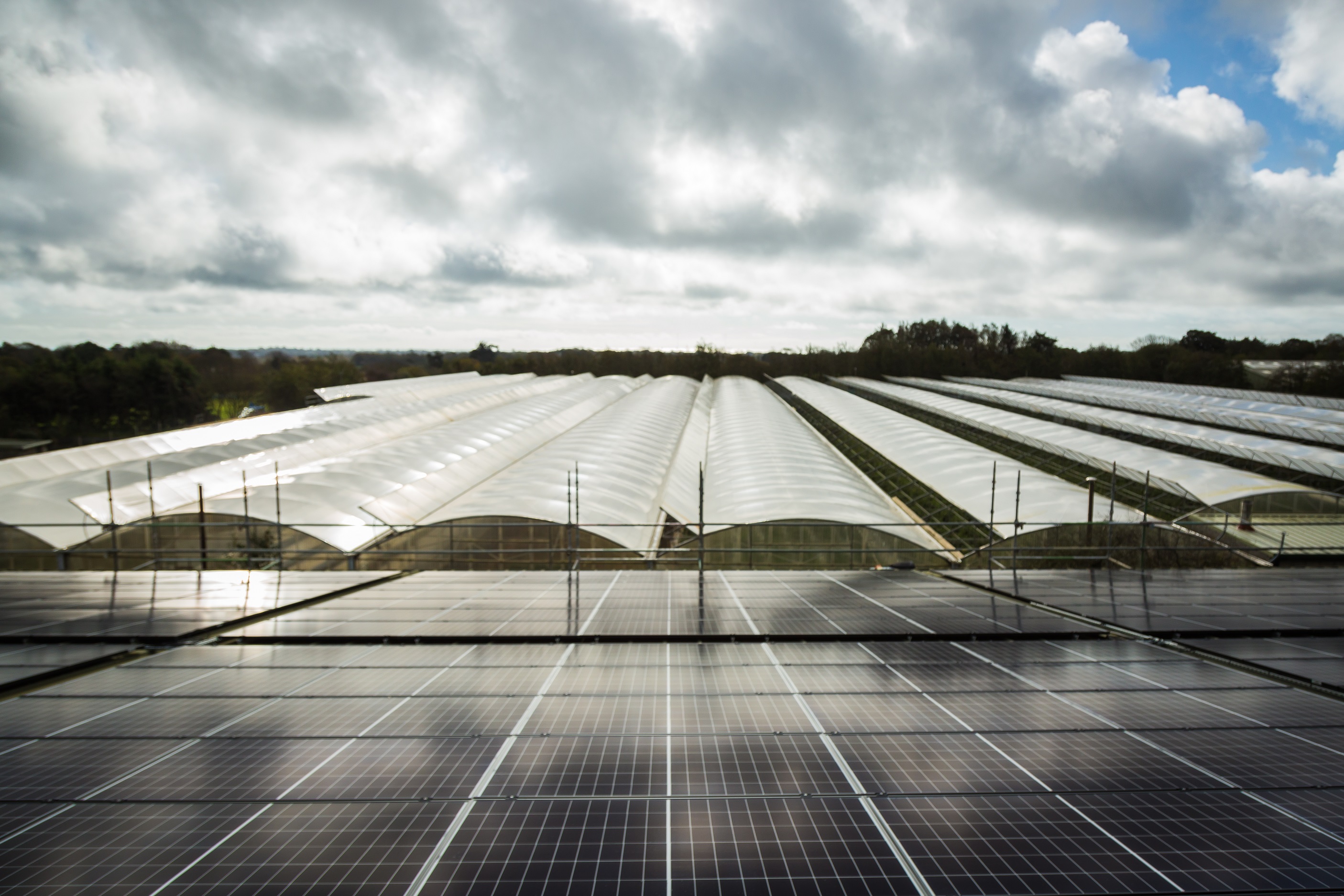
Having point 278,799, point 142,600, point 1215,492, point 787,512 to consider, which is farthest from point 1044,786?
point 1215,492

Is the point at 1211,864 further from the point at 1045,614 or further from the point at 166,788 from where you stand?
the point at 166,788

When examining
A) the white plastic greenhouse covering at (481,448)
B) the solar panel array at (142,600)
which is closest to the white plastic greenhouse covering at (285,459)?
the white plastic greenhouse covering at (481,448)

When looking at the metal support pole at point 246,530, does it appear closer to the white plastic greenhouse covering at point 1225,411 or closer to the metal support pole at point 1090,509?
the metal support pole at point 1090,509

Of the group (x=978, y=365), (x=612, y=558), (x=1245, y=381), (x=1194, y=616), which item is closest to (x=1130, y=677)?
(x=1194, y=616)

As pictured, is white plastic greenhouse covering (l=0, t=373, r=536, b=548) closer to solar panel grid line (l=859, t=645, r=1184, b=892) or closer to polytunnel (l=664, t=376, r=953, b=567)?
solar panel grid line (l=859, t=645, r=1184, b=892)

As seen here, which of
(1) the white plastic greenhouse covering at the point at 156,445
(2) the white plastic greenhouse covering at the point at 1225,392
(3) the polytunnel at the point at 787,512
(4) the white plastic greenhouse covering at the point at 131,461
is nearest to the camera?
(3) the polytunnel at the point at 787,512

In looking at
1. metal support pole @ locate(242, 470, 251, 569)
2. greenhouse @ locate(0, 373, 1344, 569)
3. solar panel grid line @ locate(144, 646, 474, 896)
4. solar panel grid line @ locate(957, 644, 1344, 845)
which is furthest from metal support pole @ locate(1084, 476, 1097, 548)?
metal support pole @ locate(242, 470, 251, 569)
